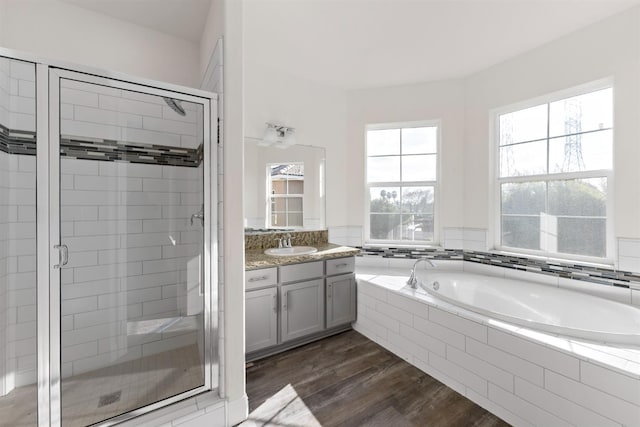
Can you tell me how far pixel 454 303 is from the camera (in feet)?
6.81

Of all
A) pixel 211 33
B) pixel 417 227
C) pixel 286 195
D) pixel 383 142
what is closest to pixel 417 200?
pixel 417 227

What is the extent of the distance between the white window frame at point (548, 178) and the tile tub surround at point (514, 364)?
119 cm

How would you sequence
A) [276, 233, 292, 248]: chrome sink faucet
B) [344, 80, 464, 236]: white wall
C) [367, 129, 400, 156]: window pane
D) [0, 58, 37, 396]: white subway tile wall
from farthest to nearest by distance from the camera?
[367, 129, 400, 156]: window pane
[344, 80, 464, 236]: white wall
[276, 233, 292, 248]: chrome sink faucet
[0, 58, 37, 396]: white subway tile wall

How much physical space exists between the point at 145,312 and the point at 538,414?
8.12 ft

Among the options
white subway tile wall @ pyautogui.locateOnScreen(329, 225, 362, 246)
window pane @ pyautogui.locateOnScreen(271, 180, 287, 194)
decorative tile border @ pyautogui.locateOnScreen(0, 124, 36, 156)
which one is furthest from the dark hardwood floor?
decorative tile border @ pyautogui.locateOnScreen(0, 124, 36, 156)

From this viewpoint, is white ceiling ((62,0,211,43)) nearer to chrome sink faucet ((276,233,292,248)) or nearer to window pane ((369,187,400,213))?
chrome sink faucet ((276,233,292,248))

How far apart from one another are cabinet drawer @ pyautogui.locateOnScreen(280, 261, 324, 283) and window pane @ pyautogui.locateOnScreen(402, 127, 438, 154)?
1761mm

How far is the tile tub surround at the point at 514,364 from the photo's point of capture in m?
1.32

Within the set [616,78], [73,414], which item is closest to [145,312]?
[73,414]

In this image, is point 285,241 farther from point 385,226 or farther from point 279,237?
point 385,226

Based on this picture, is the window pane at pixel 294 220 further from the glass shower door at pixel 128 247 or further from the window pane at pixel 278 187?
the glass shower door at pixel 128 247

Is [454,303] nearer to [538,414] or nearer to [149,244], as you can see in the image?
[538,414]

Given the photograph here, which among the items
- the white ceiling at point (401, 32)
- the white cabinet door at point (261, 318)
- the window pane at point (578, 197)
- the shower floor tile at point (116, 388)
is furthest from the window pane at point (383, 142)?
the shower floor tile at point (116, 388)

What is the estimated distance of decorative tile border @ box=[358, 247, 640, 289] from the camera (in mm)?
2164
